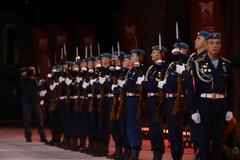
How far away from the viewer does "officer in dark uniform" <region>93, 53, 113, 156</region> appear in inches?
570

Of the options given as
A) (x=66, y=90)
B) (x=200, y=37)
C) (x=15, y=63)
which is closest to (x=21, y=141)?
(x=66, y=90)

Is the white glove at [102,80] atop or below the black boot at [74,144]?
atop

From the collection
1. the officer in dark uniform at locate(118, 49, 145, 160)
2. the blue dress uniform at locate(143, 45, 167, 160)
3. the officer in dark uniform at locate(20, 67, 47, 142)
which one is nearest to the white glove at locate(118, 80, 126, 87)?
the officer in dark uniform at locate(118, 49, 145, 160)

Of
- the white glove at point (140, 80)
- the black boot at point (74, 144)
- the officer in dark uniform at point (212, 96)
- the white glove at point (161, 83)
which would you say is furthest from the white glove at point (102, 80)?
the officer in dark uniform at point (212, 96)

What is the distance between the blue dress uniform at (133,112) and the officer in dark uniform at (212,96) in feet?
10.8

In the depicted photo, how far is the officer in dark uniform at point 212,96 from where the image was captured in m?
9.52

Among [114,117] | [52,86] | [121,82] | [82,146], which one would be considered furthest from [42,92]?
[121,82]

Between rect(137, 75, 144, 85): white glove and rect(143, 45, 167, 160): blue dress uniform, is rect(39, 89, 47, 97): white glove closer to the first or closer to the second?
rect(137, 75, 144, 85): white glove

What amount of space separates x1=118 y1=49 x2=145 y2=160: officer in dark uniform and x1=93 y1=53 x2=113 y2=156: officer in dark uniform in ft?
4.45

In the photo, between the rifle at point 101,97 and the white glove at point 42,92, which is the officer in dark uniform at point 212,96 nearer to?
the rifle at point 101,97

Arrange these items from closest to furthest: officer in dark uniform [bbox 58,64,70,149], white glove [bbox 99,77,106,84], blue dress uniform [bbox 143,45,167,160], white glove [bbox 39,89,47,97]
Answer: blue dress uniform [bbox 143,45,167,160]
white glove [bbox 99,77,106,84]
officer in dark uniform [bbox 58,64,70,149]
white glove [bbox 39,89,47,97]

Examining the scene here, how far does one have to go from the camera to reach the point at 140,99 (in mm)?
12820

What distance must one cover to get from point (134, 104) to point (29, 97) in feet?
21.2

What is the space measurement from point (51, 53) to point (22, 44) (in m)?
6.66
